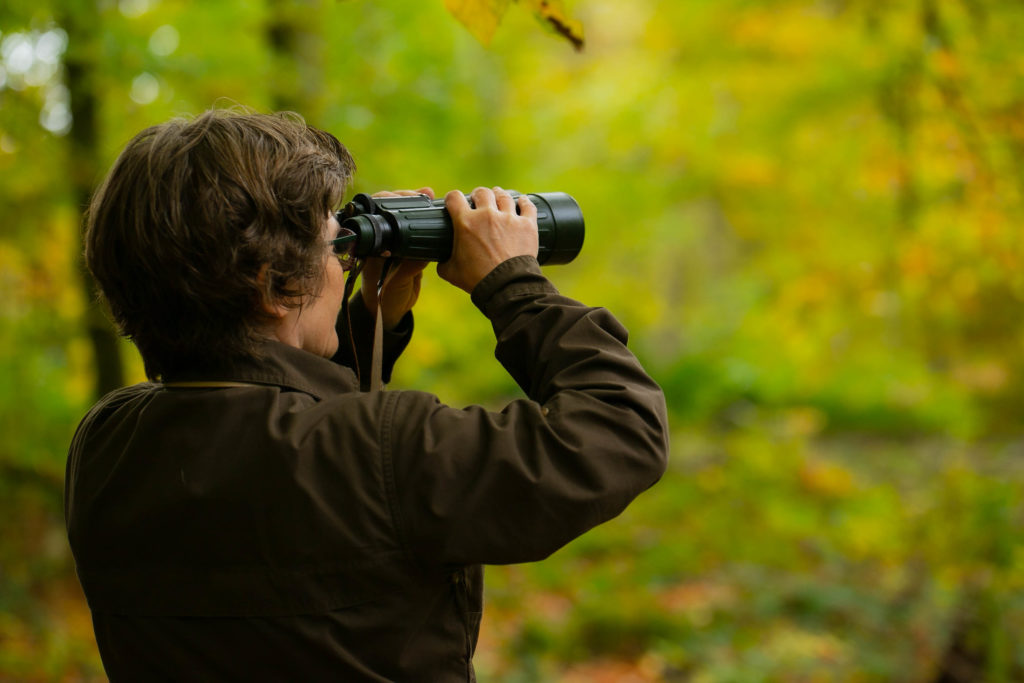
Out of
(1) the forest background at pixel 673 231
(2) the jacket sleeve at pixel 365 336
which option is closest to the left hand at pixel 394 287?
(2) the jacket sleeve at pixel 365 336

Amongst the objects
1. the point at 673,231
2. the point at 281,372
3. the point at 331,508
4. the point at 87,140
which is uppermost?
the point at 673,231

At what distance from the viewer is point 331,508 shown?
0.95m

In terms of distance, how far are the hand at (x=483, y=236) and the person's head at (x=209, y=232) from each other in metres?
0.17

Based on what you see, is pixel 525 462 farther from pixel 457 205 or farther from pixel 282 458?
pixel 457 205

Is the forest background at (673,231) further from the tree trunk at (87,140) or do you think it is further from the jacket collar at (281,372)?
the jacket collar at (281,372)

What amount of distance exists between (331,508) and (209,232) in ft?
1.08

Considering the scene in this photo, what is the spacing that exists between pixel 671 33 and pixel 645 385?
5.49 m

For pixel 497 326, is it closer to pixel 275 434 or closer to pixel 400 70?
pixel 275 434

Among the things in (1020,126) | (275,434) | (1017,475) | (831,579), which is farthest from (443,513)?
(1017,475)

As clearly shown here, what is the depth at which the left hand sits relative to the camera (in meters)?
1.37

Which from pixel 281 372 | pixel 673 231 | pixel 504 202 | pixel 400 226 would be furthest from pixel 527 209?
pixel 673 231

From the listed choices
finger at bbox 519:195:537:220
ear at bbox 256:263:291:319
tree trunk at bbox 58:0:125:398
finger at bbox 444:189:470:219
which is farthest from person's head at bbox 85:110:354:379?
tree trunk at bbox 58:0:125:398

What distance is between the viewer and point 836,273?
16.6 ft

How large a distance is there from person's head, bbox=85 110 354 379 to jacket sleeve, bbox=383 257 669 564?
0.21 meters
